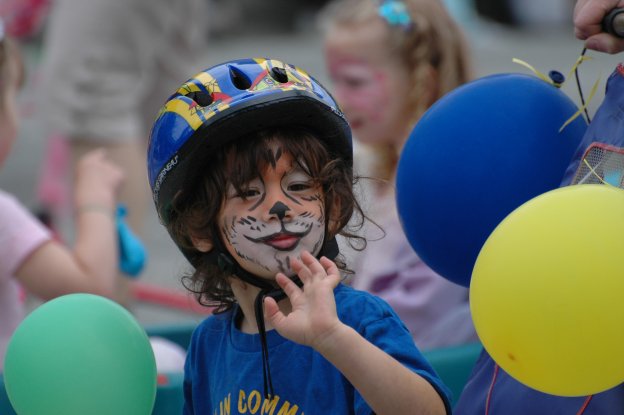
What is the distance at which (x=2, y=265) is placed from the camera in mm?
3359

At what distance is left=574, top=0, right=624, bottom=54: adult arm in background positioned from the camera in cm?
231

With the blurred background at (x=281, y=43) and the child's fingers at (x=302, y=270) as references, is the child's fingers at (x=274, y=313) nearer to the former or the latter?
the child's fingers at (x=302, y=270)

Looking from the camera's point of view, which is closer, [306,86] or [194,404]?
[306,86]

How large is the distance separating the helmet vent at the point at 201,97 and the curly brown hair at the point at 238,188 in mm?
93

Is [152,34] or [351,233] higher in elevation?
[351,233]

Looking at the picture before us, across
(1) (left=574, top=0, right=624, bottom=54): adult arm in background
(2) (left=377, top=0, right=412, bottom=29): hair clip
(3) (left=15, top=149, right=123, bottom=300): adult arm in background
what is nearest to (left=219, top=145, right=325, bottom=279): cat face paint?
(1) (left=574, top=0, right=624, bottom=54): adult arm in background

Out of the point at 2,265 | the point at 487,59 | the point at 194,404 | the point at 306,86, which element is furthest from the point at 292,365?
the point at 487,59

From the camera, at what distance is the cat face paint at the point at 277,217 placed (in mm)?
2254

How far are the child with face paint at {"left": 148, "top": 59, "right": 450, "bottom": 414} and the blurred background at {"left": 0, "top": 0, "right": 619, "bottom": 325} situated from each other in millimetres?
3775

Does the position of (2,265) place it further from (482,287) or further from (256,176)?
(482,287)

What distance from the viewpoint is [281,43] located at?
1397 cm

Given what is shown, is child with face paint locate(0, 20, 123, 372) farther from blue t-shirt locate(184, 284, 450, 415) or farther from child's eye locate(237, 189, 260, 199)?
child's eye locate(237, 189, 260, 199)

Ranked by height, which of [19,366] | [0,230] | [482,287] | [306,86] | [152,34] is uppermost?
[306,86]

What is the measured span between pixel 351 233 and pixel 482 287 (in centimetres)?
56
